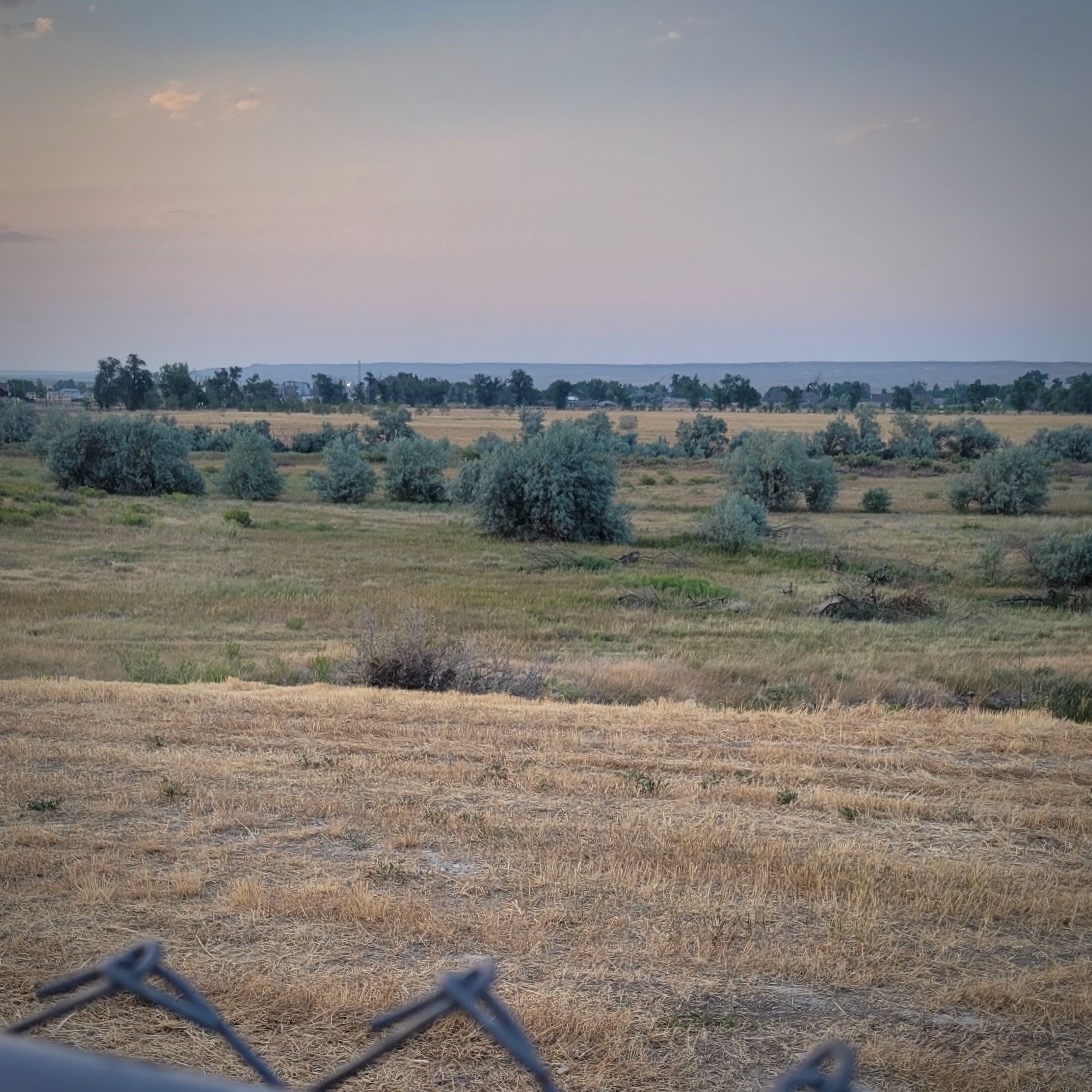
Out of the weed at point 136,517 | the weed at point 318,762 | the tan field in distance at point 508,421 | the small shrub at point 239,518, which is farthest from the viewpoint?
the tan field in distance at point 508,421

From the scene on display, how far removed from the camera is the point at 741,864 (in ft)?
23.6

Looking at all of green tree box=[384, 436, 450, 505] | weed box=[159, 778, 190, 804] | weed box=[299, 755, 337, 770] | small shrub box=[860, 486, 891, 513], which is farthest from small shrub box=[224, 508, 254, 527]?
weed box=[159, 778, 190, 804]

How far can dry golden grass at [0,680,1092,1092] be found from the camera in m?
4.95

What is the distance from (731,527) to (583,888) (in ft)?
104

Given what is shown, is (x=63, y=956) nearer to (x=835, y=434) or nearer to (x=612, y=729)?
(x=612, y=729)

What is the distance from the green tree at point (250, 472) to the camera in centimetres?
5484

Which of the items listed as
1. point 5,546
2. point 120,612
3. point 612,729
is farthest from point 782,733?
point 5,546

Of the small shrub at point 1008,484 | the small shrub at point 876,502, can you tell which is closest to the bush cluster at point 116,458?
the small shrub at point 876,502

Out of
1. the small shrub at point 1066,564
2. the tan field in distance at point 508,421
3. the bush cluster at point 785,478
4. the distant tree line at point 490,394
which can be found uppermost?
the distant tree line at point 490,394

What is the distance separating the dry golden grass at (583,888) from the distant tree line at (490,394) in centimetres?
13887

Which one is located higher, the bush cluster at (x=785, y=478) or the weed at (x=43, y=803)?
the bush cluster at (x=785, y=478)

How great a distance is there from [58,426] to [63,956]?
190 feet

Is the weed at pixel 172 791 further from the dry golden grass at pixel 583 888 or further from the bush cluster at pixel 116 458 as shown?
the bush cluster at pixel 116 458

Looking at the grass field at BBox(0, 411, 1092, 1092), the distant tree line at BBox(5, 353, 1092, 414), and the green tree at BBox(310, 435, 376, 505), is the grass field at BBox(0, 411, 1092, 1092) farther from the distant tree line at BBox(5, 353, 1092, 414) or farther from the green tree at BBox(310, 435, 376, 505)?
the distant tree line at BBox(5, 353, 1092, 414)
